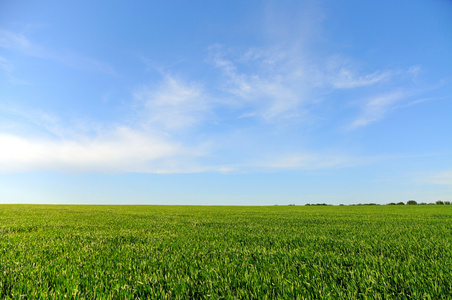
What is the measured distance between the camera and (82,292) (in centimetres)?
265

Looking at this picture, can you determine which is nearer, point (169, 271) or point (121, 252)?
point (169, 271)

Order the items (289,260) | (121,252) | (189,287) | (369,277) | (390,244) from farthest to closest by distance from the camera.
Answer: (390,244)
(121,252)
(289,260)
(369,277)
(189,287)

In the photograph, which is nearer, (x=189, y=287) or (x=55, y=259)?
(x=189, y=287)

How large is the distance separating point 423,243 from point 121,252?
20.3ft

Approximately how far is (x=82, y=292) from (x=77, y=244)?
9.97ft

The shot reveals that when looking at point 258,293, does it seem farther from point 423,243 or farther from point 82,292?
point 423,243

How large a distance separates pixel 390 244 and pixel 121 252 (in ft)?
17.6

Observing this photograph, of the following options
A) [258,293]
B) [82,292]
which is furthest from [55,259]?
[258,293]

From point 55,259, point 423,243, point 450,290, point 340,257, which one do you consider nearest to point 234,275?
Answer: point 340,257

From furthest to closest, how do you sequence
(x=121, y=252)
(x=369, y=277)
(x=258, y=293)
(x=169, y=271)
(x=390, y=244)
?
(x=390, y=244) < (x=121, y=252) < (x=169, y=271) < (x=369, y=277) < (x=258, y=293)

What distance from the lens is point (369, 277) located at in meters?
2.92

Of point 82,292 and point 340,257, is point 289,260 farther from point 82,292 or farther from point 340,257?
point 82,292

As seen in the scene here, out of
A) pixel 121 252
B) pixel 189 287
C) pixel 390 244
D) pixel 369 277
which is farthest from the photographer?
pixel 390 244

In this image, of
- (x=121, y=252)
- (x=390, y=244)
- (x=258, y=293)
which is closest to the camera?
(x=258, y=293)
